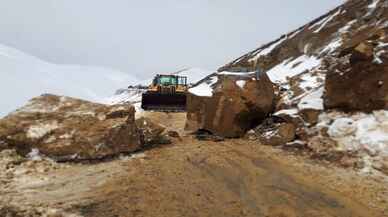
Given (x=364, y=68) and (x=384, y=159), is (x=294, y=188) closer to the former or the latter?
(x=384, y=159)

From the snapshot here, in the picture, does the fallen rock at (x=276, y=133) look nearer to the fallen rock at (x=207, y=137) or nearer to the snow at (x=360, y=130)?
the snow at (x=360, y=130)

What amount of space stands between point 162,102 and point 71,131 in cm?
1372

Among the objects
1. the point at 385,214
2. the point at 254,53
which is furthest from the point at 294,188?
the point at 254,53

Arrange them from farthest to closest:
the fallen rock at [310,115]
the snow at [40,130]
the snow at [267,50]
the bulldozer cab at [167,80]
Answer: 1. the snow at [267,50]
2. the bulldozer cab at [167,80]
3. the fallen rock at [310,115]
4. the snow at [40,130]

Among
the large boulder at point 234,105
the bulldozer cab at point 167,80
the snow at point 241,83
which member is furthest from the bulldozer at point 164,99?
the snow at point 241,83

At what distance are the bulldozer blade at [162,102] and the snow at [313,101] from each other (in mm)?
11257

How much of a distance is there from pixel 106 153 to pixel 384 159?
8.37 m

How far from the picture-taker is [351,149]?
12.8 metres

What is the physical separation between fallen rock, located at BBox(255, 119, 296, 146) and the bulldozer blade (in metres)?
11.0

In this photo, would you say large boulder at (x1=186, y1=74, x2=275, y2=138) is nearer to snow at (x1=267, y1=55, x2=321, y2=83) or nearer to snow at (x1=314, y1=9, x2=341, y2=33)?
snow at (x1=267, y1=55, x2=321, y2=83)

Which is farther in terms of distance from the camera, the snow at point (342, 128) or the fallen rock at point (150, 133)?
the fallen rock at point (150, 133)

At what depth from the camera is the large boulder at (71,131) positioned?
1324 centimetres

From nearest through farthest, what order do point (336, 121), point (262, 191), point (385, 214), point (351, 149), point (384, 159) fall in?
point (385, 214)
point (262, 191)
point (384, 159)
point (351, 149)
point (336, 121)

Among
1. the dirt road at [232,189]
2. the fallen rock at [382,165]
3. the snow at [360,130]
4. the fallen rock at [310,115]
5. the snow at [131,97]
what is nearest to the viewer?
the dirt road at [232,189]
